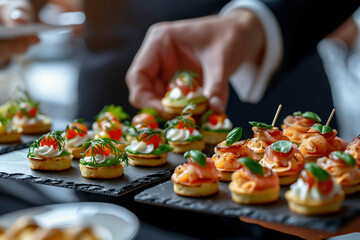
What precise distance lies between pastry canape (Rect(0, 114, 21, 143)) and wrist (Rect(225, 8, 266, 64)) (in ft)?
5.66

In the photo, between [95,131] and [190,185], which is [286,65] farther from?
[190,185]

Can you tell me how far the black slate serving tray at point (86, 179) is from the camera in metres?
2.53

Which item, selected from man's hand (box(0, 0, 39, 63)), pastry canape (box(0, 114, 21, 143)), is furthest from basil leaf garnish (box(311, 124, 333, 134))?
man's hand (box(0, 0, 39, 63))

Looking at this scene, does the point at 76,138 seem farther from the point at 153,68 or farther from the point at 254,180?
the point at 254,180

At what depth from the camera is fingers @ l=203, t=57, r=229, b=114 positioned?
346 cm

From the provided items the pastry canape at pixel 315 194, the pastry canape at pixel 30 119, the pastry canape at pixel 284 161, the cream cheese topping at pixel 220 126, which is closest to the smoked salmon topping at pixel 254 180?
the pastry canape at pixel 315 194

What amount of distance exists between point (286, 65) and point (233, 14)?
0.60m

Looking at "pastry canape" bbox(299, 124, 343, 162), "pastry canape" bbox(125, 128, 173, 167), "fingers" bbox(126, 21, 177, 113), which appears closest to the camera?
"pastry canape" bbox(299, 124, 343, 162)

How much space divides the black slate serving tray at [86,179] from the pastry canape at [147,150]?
4 centimetres

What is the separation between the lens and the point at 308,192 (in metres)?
2.01

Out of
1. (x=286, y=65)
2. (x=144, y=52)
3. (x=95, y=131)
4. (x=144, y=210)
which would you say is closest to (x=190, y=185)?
(x=144, y=210)

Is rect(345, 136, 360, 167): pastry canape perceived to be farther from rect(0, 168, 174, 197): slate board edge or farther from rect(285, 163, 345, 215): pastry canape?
rect(0, 168, 174, 197): slate board edge

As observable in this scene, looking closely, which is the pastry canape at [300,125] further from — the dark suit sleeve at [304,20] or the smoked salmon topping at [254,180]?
the dark suit sleeve at [304,20]

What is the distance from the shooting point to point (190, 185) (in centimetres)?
224
